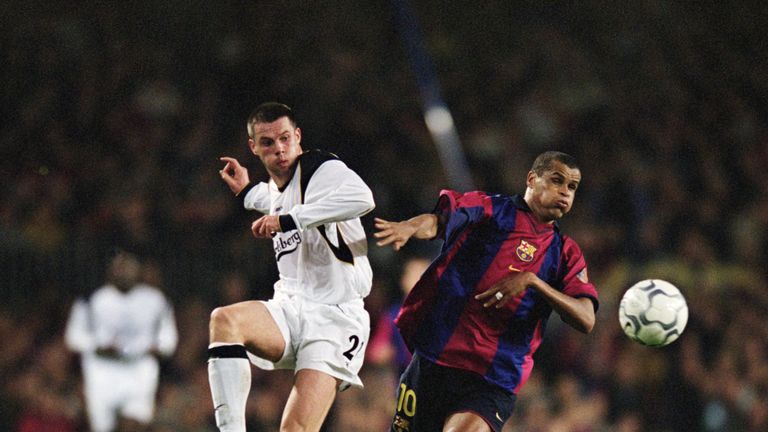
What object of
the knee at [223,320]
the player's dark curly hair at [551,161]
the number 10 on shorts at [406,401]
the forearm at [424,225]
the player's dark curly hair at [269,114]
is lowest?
the number 10 on shorts at [406,401]

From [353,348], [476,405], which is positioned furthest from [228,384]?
[476,405]

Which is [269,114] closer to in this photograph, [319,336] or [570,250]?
[319,336]

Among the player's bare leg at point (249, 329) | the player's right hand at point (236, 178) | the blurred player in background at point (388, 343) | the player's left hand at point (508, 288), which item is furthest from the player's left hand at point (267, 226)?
the blurred player in background at point (388, 343)

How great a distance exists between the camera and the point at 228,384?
16.1ft

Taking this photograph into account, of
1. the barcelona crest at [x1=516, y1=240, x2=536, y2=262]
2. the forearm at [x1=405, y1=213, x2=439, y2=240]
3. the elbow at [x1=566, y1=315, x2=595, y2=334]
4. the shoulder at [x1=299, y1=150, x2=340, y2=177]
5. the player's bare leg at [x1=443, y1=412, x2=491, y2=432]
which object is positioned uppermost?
the shoulder at [x1=299, y1=150, x2=340, y2=177]

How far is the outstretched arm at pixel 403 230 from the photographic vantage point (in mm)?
4617

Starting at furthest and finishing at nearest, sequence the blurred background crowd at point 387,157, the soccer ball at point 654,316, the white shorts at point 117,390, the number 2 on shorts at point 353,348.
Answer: the blurred background crowd at point 387,157 < the white shorts at point 117,390 < the soccer ball at point 654,316 < the number 2 on shorts at point 353,348

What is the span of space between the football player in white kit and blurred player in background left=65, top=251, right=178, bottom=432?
12.8 ft

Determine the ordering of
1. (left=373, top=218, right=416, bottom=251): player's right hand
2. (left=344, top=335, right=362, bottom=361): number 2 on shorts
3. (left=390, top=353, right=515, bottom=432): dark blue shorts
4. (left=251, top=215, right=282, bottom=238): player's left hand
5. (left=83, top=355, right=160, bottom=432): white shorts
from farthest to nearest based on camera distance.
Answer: (left=83, top=355, right=160, bottom=432): white shorts
(left=344, top=335, right=362, bottom=361): number 2 on shorts
(left=390, top=353, right=515, bottom=432): dark blue shorts
(left=251, top=215, right=282, bottom=238): player's left hand
(left=373, top=218, right=416, bottom=251): player's right hand

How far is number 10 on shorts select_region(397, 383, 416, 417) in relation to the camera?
17.6ft

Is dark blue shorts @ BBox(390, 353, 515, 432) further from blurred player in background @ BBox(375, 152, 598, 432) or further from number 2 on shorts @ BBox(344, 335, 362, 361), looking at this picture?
number 2 on shorts @ BBox(344, 335, 362, 361)

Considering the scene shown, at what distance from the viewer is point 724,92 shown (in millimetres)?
12734

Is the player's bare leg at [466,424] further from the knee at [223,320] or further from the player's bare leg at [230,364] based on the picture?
the knee at [223,320]

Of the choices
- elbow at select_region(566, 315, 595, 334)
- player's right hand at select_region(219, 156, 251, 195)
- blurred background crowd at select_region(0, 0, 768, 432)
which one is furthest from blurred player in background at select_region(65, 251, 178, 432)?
elbow at select_region(566, 315, 595, 334)
